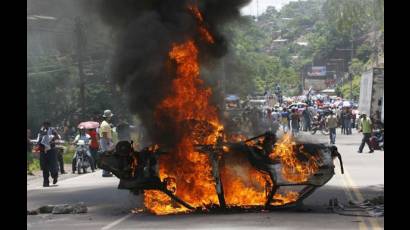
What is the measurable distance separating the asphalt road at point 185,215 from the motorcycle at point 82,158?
13.0ft

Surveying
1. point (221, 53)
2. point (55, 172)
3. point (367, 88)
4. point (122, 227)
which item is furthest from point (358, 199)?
point (367, 88)

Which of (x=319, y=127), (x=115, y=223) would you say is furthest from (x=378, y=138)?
(x=115, y=223)

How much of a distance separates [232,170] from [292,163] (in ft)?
3.20

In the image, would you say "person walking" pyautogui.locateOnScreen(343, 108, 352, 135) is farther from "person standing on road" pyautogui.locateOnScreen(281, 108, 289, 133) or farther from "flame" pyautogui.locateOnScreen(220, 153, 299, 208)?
"flame" pyautogui.locateOnScreen(220, 153, 299, 208)

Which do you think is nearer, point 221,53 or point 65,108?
point 221,53

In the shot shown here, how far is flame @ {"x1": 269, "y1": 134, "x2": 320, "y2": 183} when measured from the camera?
1362 cm

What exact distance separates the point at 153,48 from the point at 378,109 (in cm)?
2945

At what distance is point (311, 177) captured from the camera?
45.0ft

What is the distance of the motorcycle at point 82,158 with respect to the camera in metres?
25.8

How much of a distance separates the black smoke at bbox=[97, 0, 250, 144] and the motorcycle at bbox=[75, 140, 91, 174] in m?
9.84

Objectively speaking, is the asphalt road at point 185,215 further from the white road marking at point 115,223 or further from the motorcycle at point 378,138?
the motorcycle at point 378,138
